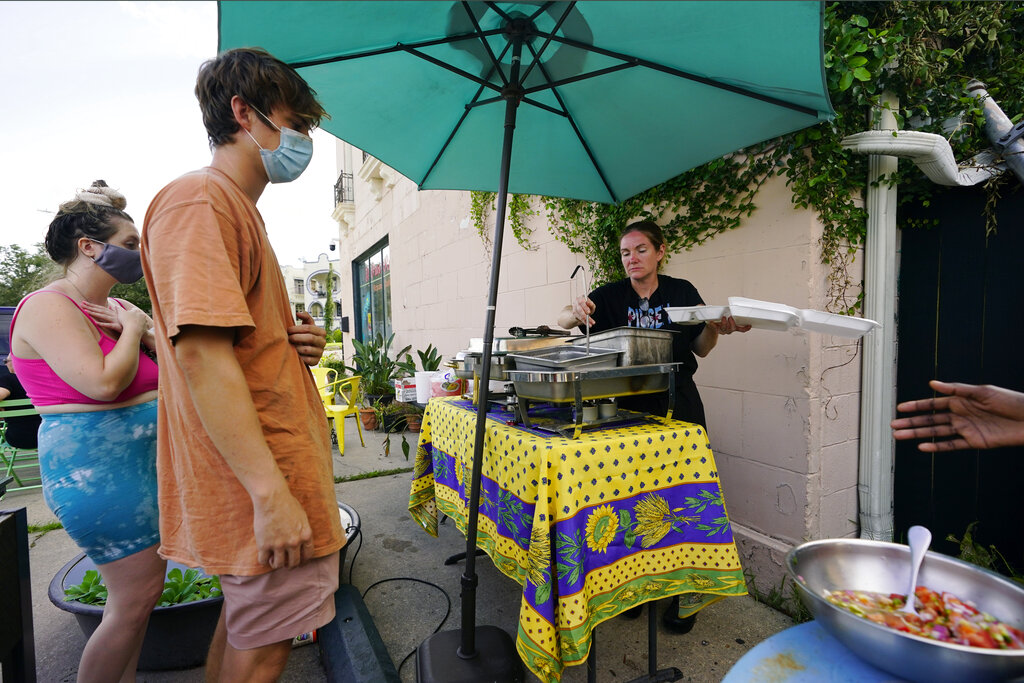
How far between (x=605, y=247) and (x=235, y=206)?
2.64 m

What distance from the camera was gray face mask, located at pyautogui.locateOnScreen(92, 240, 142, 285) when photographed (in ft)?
5.54

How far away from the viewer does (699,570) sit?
1.77 metres

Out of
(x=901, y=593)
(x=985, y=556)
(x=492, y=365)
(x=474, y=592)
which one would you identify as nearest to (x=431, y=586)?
(x=474, y=592)

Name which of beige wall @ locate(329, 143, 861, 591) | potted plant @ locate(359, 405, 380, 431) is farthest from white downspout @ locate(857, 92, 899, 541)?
potted plant @ locate(359, 405, 380, 431)

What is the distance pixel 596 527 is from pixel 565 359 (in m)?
0.61

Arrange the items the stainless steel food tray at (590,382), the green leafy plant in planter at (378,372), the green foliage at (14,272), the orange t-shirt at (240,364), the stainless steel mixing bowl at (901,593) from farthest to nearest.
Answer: the green foliage at (14,272) → the green leafy plant in planter at (378,372) → the stainless steel food tray at (590,382) → the orange t-shirt at (240,364) → the stainless steel mixing bowl at (901,593)

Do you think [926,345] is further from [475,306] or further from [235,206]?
[475,306]

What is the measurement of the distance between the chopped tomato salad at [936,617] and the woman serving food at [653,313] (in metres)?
1.21

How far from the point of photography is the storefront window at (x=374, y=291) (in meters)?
9.70

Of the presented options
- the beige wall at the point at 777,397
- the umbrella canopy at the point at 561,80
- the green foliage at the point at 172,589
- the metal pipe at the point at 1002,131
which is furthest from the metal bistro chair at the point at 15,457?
the metal pipe at the point at 1002,131

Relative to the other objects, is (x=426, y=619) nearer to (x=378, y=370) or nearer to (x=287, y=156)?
(x=287, y=156)

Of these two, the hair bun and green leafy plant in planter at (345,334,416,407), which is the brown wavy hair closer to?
the hair bun

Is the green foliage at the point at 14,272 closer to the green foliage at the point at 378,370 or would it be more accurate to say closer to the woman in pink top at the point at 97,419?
the green foliage at the point at 378,370

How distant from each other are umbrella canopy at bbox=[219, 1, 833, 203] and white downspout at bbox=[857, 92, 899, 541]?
853 millimetres
